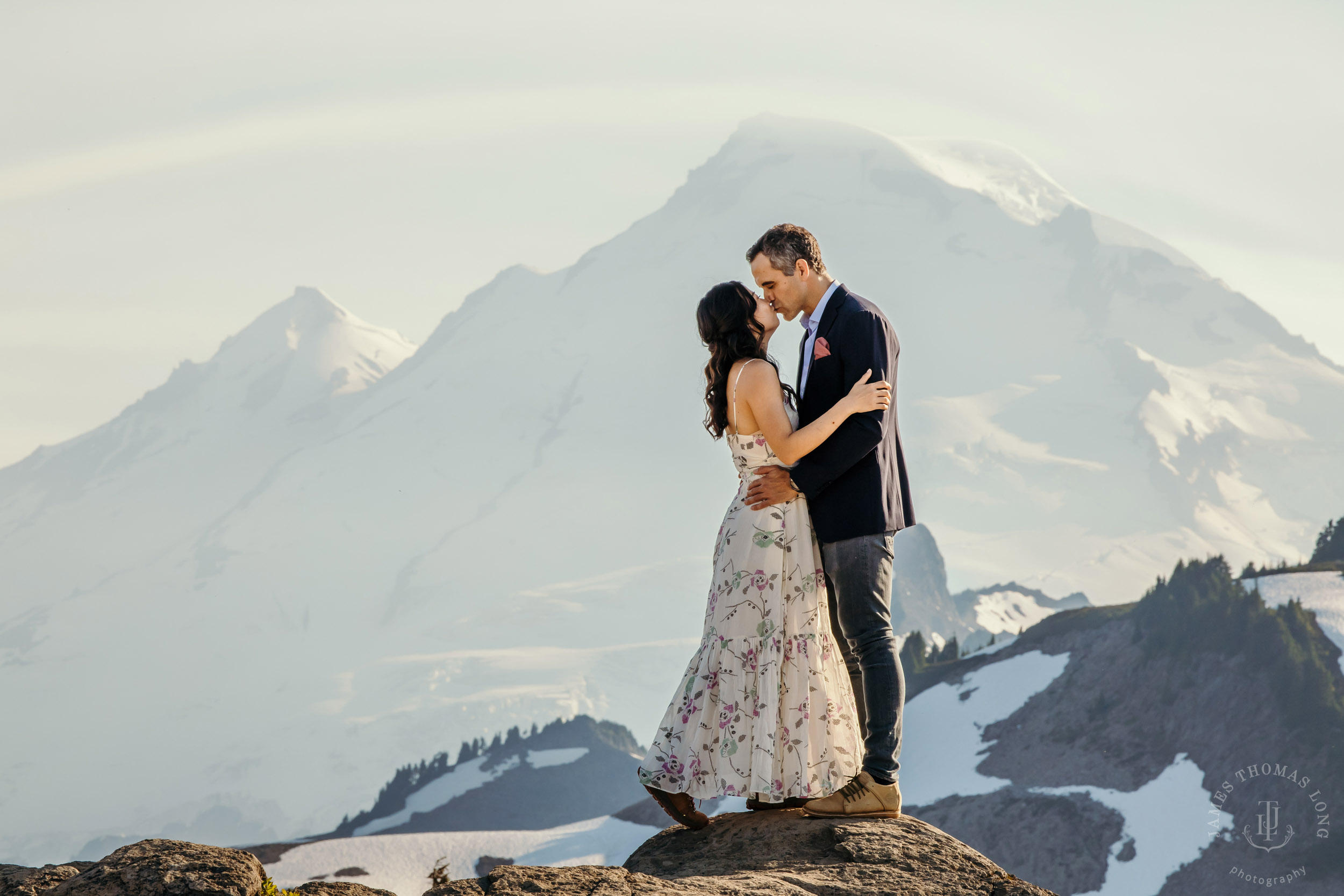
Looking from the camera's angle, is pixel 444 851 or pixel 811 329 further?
pixel 444 851

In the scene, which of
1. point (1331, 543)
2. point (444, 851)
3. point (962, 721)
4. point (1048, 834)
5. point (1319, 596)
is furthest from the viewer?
point (1331, 543)

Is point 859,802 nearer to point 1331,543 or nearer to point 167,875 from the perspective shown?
point 167,875

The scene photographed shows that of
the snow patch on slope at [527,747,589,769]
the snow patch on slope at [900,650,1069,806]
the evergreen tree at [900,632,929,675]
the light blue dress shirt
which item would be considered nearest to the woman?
the light blue dress shirt

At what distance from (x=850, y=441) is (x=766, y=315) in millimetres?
906

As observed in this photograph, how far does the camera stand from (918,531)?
14588 cm

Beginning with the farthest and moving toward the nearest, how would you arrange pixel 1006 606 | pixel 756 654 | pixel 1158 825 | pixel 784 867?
pixel 1006 606 < pixel 1158 825 < pixel 756 654 < pixel 784 867

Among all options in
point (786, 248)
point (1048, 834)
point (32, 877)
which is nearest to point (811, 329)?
point (786, 248)

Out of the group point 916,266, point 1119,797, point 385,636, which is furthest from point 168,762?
point 916,266

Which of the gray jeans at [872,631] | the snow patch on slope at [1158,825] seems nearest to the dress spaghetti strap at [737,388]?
the gray jeans at [872,631]

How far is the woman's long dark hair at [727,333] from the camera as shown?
6527mm

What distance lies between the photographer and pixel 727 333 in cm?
657

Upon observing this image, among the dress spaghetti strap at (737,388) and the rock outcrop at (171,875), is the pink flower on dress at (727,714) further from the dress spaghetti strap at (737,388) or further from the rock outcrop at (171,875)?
the rock outcrop at (171,875)

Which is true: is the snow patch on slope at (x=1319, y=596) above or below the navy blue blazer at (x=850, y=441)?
above

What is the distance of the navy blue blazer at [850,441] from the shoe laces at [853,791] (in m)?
1.44
